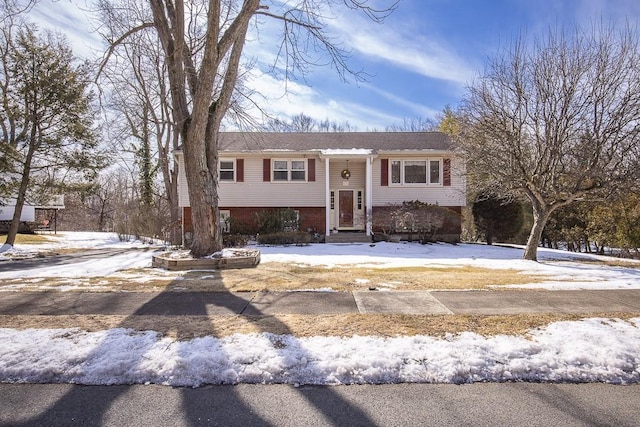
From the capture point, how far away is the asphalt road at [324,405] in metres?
2.41

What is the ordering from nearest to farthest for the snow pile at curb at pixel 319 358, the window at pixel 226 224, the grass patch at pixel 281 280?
the snow pile at curb at pixel 319 358, the grass patch at pixel 281 280, the window at pixel 226 224

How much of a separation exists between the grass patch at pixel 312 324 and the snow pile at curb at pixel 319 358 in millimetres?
193

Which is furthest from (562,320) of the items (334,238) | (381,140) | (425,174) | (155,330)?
(381,140)

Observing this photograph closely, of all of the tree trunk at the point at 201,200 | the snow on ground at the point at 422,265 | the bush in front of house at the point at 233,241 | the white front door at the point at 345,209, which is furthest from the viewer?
the white front door at the point at 345,209

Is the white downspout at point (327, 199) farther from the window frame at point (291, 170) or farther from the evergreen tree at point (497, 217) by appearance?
the evergreen tree at point (497, 217)

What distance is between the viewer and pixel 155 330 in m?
3.91

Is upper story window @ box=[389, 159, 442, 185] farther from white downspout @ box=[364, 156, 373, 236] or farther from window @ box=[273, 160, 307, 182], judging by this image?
window @ box=[273, 160, 307, 182]

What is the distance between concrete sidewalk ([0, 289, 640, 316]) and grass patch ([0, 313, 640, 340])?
238mm

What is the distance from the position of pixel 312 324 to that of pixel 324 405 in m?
1.54

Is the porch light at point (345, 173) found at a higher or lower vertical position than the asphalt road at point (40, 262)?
higher

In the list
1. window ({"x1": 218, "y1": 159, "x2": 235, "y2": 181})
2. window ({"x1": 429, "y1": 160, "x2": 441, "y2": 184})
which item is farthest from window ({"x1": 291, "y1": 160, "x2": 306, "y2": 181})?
window ({"x1": 429, "y1": 160, "x2": 441, "y2": 184})

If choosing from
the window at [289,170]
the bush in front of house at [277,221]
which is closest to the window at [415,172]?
the window at [289,170]

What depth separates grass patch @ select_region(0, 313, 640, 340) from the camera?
12.5 ft

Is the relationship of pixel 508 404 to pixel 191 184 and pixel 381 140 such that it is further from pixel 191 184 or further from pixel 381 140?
pixel 381 140
